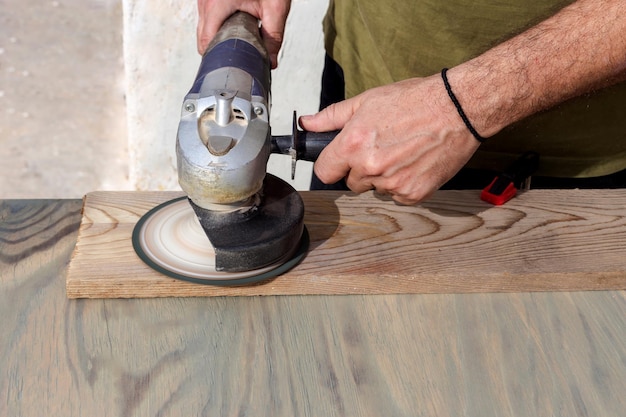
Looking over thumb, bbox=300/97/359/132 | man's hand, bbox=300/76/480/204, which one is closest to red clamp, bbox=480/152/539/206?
man's hand, bbox=300/76/480/204

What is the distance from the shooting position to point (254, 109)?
4.45 ft

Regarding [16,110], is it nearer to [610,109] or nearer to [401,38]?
[401,38]

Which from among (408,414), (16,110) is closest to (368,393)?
(408,414)

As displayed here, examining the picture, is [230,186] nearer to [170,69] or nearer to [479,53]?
[479,53]

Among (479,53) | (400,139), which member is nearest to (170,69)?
(479,53)

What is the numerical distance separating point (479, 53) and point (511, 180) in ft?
1.04

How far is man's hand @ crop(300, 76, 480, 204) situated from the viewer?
1488 mm

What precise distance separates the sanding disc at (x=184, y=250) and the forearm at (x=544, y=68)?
466 mm

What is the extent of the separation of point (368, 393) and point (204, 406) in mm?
280

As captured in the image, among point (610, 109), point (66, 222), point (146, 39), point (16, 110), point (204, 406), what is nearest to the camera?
point (204, 406)

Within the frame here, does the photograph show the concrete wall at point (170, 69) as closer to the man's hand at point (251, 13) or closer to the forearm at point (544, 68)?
the man's hand at point (251, 13)

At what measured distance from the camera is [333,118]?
158cm

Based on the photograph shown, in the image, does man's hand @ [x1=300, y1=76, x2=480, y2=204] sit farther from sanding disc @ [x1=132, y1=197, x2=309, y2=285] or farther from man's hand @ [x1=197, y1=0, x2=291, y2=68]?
man's hand @ [x1=197, y1=0, x2=291, y2=68]

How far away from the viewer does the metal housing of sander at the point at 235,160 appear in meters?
1.31
